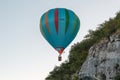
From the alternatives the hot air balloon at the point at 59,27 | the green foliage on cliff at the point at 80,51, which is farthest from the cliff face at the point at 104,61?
the hot air balloon at the point at 59,27

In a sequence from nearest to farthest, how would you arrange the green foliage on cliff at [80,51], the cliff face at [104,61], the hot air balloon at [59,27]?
the cliff face at [104,61] → the hot air balloon at [59,27] → the green foliage on cliff at [80,51]

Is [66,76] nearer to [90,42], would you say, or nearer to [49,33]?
[90,42]

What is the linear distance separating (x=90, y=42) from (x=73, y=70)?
4001 millimetres

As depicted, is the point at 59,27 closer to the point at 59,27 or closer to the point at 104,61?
the point at 59,27

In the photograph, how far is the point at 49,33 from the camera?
36.6 meters

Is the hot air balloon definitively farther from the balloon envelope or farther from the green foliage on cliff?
the green foliage on cliff

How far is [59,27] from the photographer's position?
36906mm

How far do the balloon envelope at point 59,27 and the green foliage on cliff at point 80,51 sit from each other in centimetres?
431

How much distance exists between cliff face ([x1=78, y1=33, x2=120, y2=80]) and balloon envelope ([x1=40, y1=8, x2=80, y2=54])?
3296mm

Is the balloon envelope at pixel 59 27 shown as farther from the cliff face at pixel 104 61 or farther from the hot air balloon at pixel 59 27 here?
the cliff face at pixel 104 61

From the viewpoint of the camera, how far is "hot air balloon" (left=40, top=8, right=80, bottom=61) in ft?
120

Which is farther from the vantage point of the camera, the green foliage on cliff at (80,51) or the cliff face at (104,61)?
the green foliage on cliff at (80,51)

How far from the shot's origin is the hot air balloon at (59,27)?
3653cm

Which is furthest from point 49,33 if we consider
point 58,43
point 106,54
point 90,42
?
point 90,42
